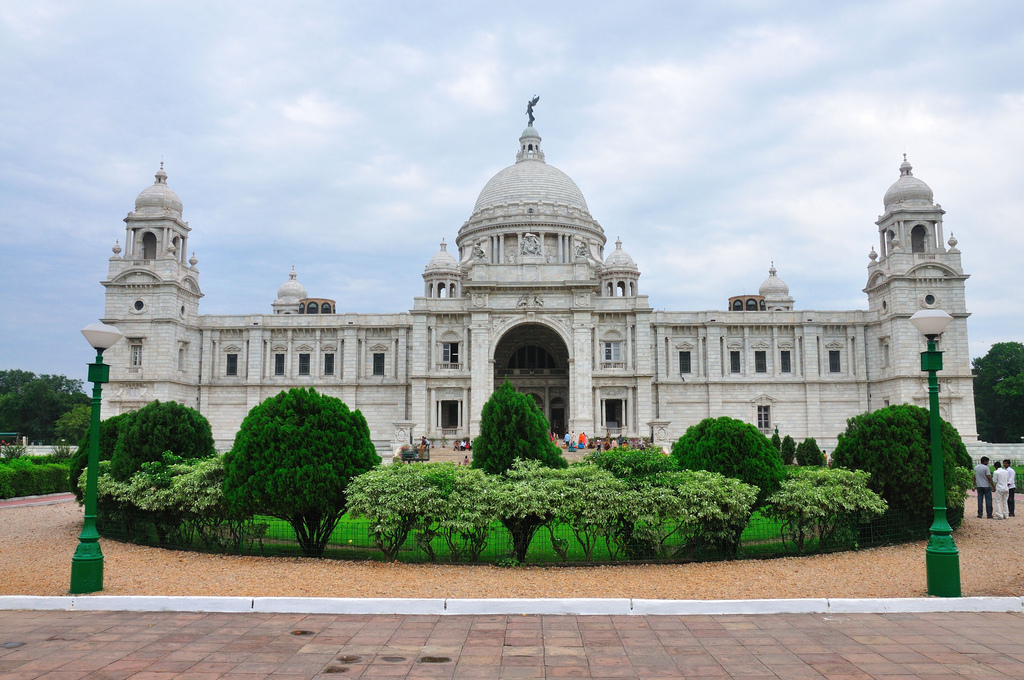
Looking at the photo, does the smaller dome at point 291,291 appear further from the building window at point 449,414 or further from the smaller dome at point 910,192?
the smaller dome at point 910,192

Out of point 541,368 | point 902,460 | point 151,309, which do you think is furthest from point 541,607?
point 151,309

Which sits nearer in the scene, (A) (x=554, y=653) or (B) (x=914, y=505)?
(A) (x=554, y=653)

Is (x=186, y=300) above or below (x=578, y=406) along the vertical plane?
above

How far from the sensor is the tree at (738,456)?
14.5m

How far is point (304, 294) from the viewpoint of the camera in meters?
70.9

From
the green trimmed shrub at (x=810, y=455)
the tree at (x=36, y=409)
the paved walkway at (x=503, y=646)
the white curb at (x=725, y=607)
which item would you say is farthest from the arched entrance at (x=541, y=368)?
the tree at (x=36, y=409)

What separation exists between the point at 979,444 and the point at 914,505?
3329 cm

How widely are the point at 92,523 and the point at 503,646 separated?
734cm

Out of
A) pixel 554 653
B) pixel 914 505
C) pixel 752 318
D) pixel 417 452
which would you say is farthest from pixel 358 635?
pixel 752 318

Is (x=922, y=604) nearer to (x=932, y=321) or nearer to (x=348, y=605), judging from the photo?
(x=932, y=321)

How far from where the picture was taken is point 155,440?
16.5 metres

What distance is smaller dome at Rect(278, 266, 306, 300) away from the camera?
70312 mm

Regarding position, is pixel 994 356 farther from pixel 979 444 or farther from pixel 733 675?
pixel 733 675

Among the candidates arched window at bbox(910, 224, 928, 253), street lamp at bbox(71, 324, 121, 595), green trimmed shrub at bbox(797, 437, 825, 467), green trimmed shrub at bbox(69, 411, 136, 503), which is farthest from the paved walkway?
arched window at bbox(910, 224, 928, 253)
